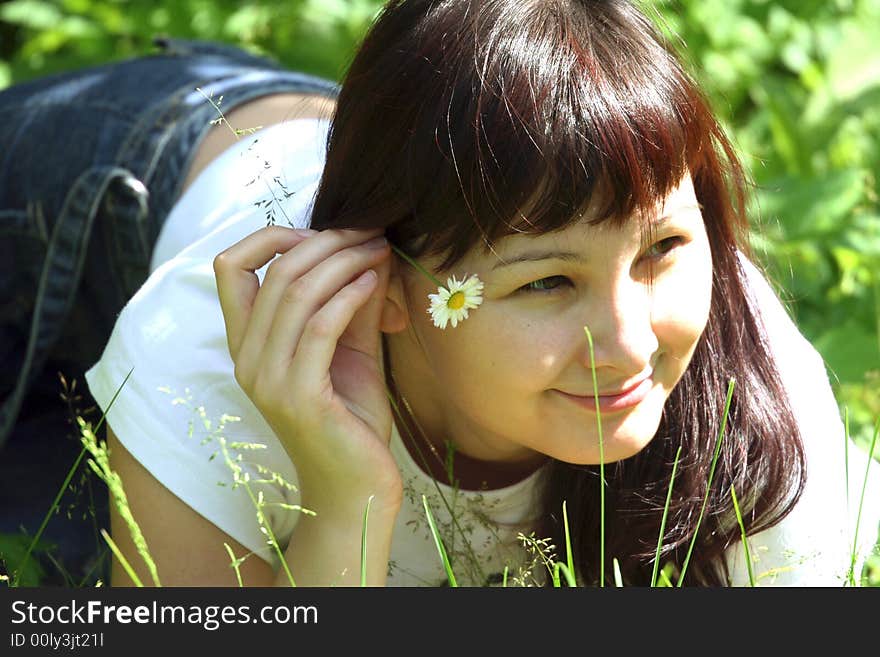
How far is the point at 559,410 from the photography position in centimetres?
187

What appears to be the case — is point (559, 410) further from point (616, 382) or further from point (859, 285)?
point (859, 285)

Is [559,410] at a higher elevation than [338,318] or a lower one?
lower

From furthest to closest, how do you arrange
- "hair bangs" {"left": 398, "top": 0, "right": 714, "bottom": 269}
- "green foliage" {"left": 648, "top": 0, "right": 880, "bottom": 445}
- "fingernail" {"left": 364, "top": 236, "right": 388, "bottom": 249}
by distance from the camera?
"green foliage" {"left": 648, "top": 0, "right": 880, "bottom": 445}, "fingernail" {"left": 364, "top": 236, "right": 388, "bottom": 249}, "hair bangs" {"left": 398, "top": 0, "right": 714, "bottom": 269}

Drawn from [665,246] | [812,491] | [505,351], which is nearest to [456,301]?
[505,351]

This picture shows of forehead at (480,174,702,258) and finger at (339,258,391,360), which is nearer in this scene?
forehead at (480,174,702,258)

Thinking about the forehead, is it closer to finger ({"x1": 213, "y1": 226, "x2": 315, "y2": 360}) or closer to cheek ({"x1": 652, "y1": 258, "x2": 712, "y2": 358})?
cheek ({"x1": 652, "y1": 258, "x2": 712, "y2": 358})

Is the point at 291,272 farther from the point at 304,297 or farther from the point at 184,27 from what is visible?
the point at 184,27

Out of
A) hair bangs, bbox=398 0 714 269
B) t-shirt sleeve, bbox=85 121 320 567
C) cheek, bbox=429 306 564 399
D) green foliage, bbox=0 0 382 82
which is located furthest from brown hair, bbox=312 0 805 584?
green foliage, bbox=0 0 382 82

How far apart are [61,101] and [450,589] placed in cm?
195

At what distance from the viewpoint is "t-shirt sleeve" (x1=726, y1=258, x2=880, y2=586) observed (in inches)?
85.0

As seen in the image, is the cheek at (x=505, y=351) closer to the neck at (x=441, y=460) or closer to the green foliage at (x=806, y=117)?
the neck at (x=441, y=460)

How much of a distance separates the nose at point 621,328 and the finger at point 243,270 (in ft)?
1.67

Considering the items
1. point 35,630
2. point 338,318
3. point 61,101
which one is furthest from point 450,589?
point 61,101

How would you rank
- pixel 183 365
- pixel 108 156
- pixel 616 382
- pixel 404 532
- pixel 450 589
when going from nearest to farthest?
pixel 450 589 < pixel 616 382 < pixel 183 365 < pixel 404 532 < pixel 108 156
